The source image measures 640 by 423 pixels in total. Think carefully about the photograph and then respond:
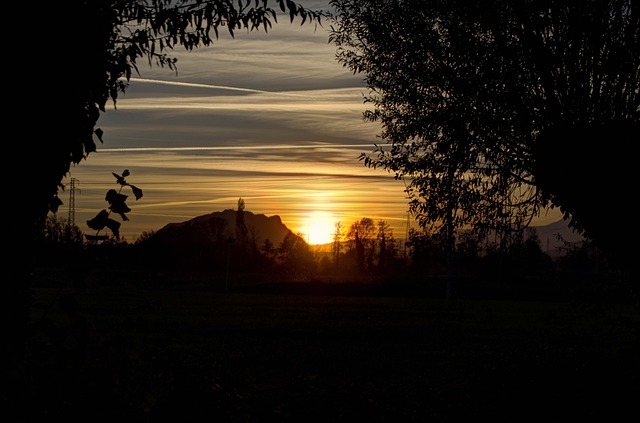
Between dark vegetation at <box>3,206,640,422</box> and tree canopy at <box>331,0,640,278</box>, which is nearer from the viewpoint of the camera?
dark vegetation at <box>3,206,640,422</box>

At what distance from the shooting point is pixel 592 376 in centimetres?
1104

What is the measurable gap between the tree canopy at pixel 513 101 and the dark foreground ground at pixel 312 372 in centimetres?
217

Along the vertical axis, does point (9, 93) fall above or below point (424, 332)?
above

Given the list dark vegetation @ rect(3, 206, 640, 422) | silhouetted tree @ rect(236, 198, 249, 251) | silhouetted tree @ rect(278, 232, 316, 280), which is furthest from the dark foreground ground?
silhouetted tree @ rect(236, 198, 249, 251)

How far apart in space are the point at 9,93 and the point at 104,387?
7.59 feet

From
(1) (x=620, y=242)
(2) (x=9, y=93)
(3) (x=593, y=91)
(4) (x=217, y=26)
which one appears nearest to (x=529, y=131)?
(3) (x=593, y=91)

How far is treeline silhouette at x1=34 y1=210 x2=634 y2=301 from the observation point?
20.3 feet

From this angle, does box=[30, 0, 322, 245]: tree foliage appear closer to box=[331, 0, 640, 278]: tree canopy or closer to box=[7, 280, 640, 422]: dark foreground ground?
box=[7, 280, 640, 422]: dark foreground ground

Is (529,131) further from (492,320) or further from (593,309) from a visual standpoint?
(492,320)

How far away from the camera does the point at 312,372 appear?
43.5 feet

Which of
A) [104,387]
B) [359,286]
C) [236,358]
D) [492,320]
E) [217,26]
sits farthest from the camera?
[359,286]

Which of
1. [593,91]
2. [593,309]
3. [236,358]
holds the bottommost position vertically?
[236,358]

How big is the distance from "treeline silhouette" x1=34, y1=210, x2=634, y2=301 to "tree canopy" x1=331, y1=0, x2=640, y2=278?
0.83 metres

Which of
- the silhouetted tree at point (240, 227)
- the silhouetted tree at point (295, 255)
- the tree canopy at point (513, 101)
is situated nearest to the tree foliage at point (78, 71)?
the tree canopy at point (513, 101)
